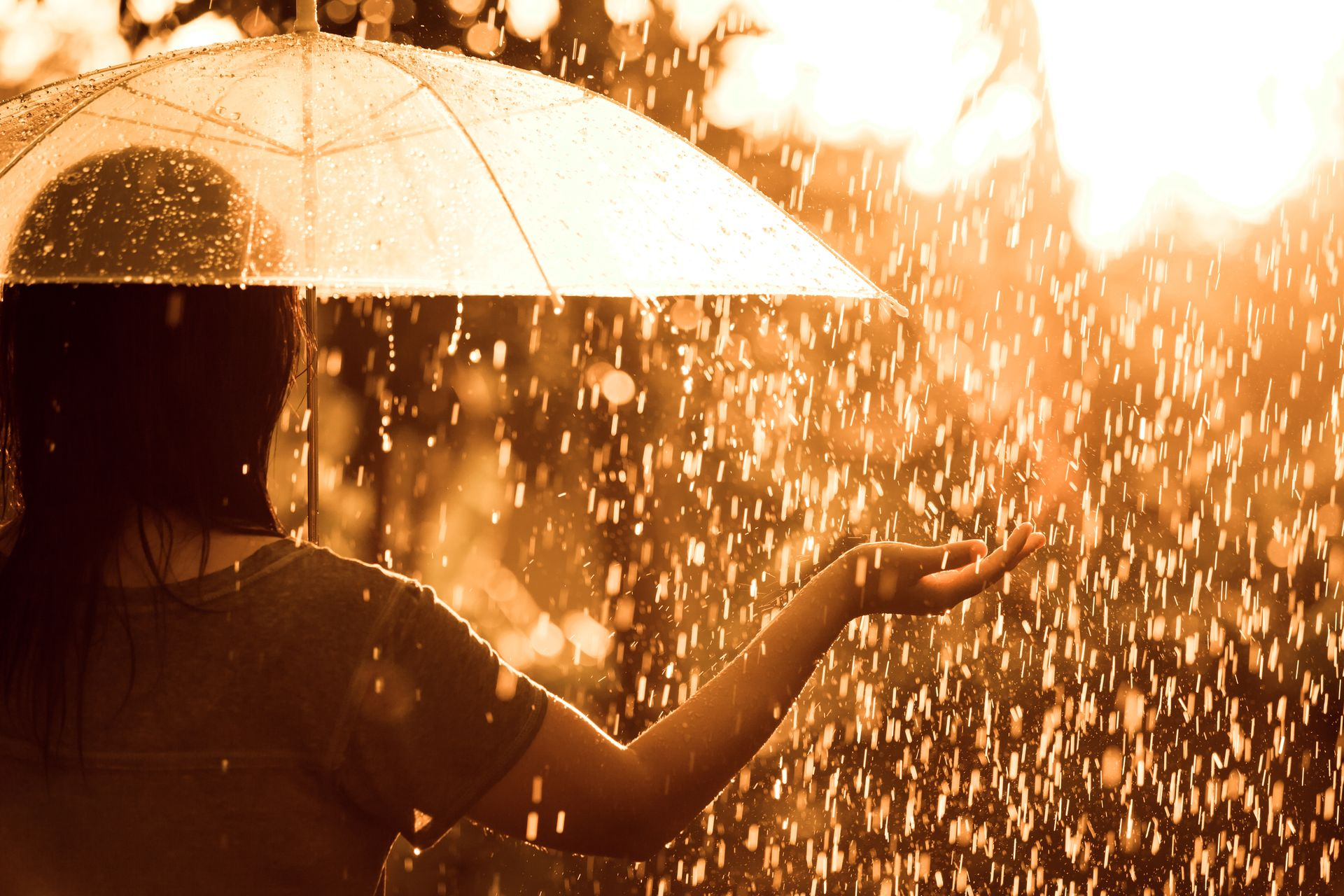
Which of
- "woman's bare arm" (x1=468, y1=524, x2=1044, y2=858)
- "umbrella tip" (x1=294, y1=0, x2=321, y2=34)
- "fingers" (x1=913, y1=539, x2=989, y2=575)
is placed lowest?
"woman's bare arm" (x1=468, y1=524, x2=1044, y2=858)

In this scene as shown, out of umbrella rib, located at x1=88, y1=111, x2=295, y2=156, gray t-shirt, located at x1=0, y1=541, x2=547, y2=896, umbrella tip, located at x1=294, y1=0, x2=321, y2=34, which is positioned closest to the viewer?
gray t-shirt, located at x1=0, y1=541, x2=547, y2=896

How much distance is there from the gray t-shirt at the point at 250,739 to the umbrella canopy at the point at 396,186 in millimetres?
291

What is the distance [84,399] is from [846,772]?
4917 mm

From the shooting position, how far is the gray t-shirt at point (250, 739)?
3.60 feet

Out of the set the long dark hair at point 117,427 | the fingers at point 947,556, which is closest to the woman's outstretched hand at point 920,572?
the fingers at point 947,556

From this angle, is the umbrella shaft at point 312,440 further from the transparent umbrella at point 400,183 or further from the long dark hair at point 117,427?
the long dark hair at point 117,427

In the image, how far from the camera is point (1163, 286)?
5621mm

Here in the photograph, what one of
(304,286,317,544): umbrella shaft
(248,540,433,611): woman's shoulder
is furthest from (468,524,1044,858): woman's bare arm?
(304,286,317,544): umbrella shaft

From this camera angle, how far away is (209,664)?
3.60 ft

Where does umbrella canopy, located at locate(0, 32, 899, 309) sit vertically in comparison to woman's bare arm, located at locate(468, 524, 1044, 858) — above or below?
above

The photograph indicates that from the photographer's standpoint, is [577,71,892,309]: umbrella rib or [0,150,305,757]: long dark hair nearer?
[0,150,305,757]: long dark hair

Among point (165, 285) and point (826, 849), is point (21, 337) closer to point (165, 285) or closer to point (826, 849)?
point (165, 285)

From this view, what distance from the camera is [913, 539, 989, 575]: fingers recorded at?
1.41 meters

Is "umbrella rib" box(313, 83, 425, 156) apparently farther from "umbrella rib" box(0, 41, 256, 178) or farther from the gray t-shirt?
the gray t-shirt
